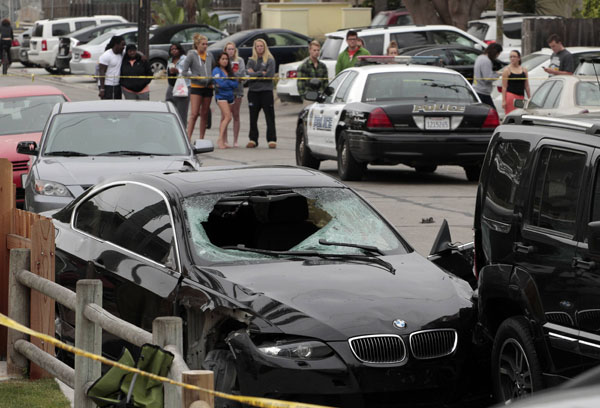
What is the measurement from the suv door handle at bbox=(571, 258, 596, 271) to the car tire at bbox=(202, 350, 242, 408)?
A: 1.68 metres

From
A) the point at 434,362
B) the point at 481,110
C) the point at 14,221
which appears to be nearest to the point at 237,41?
the point at 481,110

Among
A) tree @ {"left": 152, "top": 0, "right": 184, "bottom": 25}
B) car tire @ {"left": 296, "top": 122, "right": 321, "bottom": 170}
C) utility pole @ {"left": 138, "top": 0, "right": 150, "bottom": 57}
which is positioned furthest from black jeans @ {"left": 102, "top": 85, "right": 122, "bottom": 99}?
tree @ {"left": 152, "top": 0, "right": 184, "bottom": 25}

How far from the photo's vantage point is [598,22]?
31.4 meters

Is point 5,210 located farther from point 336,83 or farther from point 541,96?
point 541,96

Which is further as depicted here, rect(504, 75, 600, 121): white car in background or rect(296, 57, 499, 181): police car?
rect(504, 75, 600, 121): white car in background

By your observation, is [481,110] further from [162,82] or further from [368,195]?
[162,82]

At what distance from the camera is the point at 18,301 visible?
7.68 m

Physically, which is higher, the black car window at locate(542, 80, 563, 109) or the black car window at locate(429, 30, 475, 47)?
the black car window at locate(429, 30, 475, 47)

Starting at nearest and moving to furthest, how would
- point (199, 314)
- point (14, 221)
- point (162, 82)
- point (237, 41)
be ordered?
point (199, 314) → point (14, 221) → point (237, 41) → point (162, 82)

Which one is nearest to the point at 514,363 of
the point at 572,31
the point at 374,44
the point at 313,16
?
the point at 374,44

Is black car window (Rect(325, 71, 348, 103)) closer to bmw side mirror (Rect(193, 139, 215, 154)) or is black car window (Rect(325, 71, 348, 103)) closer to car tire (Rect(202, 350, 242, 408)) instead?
bmw side mirror (Rect(193, 139, 215, 154))

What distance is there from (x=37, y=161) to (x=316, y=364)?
24.2 ft

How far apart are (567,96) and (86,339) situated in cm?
1224

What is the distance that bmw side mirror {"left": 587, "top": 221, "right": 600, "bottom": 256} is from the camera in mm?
5246
